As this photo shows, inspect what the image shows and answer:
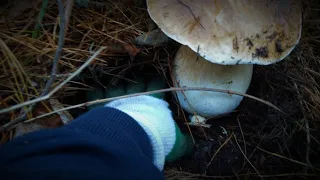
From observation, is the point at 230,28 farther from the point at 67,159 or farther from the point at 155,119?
the point at 67,159

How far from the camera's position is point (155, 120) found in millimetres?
1022

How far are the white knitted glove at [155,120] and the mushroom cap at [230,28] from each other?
295mm

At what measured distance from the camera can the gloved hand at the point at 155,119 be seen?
95cm

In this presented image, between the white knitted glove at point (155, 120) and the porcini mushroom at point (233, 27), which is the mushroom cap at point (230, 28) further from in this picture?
the white knitted glove at point (155, 120)

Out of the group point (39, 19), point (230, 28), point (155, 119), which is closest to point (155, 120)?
point (155, 119)

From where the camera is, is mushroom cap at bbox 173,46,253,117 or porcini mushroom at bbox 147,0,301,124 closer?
porcini mushroom at bbox 147,0,301,124

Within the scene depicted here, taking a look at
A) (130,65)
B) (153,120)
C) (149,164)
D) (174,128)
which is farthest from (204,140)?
(149,164)

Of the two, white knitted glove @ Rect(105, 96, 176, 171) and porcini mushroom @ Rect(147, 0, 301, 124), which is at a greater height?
porcini mushroom @ Rect(147, 0, 301, 124)

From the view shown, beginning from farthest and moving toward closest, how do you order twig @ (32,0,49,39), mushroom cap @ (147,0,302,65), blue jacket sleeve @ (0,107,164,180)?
twig @ (32,0,49,39), mushroom cap @ (147,0,302,65), blue jacket sleeve @ (0,107,164,180)

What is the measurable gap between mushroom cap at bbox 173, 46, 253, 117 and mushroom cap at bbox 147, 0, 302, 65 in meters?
0.20

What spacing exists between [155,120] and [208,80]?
0.91ft

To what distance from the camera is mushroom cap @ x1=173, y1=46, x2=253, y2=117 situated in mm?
1111

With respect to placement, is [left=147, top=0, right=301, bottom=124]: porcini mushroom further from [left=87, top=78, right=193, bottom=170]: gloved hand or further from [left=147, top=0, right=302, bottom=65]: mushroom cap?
[left=87, top=78, right=193, bottom=170]: gloved hand

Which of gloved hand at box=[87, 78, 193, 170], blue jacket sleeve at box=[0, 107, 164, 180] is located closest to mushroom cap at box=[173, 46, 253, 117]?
gloved hand at box=[87, 78, 193, 170]
